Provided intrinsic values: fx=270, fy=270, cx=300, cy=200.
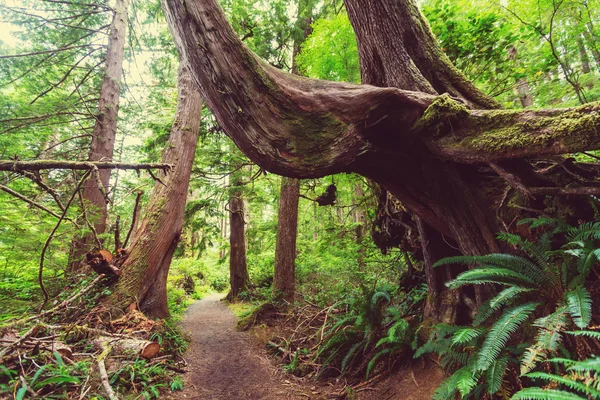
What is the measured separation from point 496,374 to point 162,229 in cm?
647

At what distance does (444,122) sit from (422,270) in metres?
3.42

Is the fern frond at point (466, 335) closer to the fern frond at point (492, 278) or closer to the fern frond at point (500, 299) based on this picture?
the fern frond at point (500, 299)

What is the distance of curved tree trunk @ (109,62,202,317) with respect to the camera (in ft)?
19.2

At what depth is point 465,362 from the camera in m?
2.55

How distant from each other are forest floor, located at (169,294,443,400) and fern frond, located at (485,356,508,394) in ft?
4.13

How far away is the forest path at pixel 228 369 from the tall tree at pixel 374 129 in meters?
3.73

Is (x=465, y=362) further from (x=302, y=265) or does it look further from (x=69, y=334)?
(x=302, y=265)

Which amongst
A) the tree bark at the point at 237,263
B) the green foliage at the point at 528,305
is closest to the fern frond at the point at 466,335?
the green foliage at the point at 528,305

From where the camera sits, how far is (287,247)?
8.14 metres

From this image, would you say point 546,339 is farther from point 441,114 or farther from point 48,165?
point 48,165

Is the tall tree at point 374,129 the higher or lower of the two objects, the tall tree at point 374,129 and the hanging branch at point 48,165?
the higher

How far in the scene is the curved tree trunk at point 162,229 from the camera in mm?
5859

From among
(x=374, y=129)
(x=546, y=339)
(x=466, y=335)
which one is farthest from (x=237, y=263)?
(x=546, y=339)

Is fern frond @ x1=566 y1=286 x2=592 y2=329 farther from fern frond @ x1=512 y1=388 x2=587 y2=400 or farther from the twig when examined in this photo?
the twig
